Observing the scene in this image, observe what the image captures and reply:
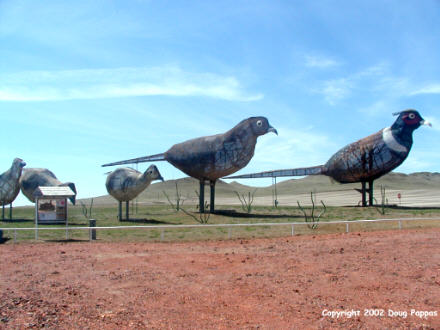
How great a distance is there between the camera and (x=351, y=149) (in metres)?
31.8

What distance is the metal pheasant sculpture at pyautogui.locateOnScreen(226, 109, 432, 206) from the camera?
1119 inches

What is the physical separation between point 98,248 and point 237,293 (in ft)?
22.2

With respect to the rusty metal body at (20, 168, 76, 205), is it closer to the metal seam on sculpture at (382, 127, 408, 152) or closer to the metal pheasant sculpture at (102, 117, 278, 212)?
the metal pheasant sculpture at (102, 117, 278, 212)

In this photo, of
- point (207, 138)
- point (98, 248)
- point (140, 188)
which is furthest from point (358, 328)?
point (207, 138)

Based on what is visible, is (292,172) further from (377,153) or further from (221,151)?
(221,151)

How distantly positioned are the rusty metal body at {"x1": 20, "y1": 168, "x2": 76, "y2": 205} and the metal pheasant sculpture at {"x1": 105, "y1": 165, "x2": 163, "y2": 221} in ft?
15.4

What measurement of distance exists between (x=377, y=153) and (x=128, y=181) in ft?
56.9

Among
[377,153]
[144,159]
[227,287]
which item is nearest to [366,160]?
[377,153]

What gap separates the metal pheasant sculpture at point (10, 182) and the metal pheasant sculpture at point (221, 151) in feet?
32.1

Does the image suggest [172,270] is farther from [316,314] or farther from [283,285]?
[316,314]

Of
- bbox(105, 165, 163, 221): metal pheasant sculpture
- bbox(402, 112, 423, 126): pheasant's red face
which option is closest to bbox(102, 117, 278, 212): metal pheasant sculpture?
bbox(105, 165, 163, 221): metal pheasant sculpture

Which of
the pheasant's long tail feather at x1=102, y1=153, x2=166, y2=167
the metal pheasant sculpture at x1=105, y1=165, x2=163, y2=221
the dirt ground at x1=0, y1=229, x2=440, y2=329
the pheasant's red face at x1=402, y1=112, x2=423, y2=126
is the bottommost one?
the dirt ground at x1=0, y1=229, x2=440, y2=329

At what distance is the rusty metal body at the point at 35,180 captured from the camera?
27.0m

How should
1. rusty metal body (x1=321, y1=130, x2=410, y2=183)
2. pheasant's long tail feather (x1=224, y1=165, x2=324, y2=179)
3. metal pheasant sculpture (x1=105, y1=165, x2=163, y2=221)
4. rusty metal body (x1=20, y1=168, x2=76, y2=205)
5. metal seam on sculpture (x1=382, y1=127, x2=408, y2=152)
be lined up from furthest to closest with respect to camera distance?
pheasant's long tail feather (x1=224, y1=165, x2=324, y2=179), rusty metal body (x1=321, y1=130, x2=410, y2=183), metal seam on sculpture (x1=382, y1=127, x2=408, y2=152), rusty metal body (x1=20, y1=168, x2=76, y2=205), metal pheasant sculpture (x1=105, y1=165, x2=163, y2=221)
